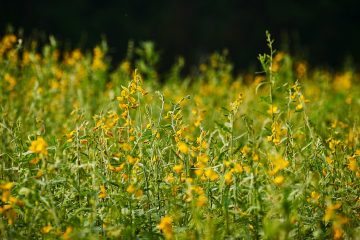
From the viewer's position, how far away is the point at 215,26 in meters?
11.0

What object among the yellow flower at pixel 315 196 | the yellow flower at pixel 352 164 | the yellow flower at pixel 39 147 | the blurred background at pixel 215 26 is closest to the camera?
the yellow flower at pixel 39 147

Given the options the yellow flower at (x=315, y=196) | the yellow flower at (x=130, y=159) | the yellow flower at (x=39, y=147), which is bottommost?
the yellow flower at (x=315, y=196)

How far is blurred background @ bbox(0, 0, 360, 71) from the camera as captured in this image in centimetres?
966

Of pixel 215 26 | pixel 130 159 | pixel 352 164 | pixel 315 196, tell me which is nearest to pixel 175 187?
pixel 130 159

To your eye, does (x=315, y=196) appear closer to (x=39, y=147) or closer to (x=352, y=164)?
(x=352, y=164)

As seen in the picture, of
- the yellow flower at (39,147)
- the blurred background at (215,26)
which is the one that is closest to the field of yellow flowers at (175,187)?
the yellow flower at (39,147)

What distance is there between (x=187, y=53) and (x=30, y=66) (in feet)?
21.2

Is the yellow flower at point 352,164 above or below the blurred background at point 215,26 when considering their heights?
below

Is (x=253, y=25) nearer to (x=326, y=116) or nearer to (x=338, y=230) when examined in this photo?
(x=326, y=116)

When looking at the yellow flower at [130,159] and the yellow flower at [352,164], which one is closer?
the yellow flower at [130,159]

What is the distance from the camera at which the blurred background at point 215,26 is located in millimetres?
9656

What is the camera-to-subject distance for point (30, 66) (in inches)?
182

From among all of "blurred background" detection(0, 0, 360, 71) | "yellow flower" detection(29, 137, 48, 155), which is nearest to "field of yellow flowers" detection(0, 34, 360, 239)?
"yellow flower" detection(29, 137, 48, 155)

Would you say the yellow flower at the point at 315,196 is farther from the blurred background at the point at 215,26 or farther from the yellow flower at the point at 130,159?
the blurred background at the point at 215,26
